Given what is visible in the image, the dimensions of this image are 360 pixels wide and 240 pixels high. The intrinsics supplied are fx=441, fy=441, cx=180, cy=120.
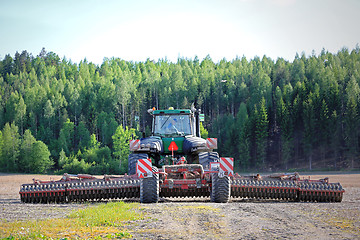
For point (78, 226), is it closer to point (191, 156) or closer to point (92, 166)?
point (191, 156)

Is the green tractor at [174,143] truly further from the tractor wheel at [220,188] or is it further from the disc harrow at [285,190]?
the tractor wheel at [220,188]

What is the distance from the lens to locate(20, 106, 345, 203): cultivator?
13273 millimetres

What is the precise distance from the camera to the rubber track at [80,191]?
14203 millimetres

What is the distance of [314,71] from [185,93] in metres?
25.4

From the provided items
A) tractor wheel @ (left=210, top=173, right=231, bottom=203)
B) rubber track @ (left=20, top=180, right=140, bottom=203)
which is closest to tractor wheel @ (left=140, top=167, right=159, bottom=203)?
rubber track @ (left=20, top=180, right=140, bottom=203)

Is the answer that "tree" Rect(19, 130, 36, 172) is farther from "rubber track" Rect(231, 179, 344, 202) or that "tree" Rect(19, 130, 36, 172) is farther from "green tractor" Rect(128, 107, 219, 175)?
"rubber track" Rect(231, 179, 344, 202)

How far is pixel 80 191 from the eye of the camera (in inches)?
569

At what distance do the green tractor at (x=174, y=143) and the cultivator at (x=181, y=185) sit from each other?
37 millimetres

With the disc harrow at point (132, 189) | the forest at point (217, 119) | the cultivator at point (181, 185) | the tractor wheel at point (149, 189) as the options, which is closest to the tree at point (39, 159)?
the forest at point (217, 119)

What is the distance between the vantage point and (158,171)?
1356 centimetres

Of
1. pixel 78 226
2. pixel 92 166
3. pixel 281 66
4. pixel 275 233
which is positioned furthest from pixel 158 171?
pixel 281 66

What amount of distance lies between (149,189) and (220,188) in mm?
2122

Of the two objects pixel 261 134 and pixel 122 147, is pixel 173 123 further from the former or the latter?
pixel 261 134

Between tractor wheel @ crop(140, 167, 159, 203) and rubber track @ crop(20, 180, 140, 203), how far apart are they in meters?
1.01
